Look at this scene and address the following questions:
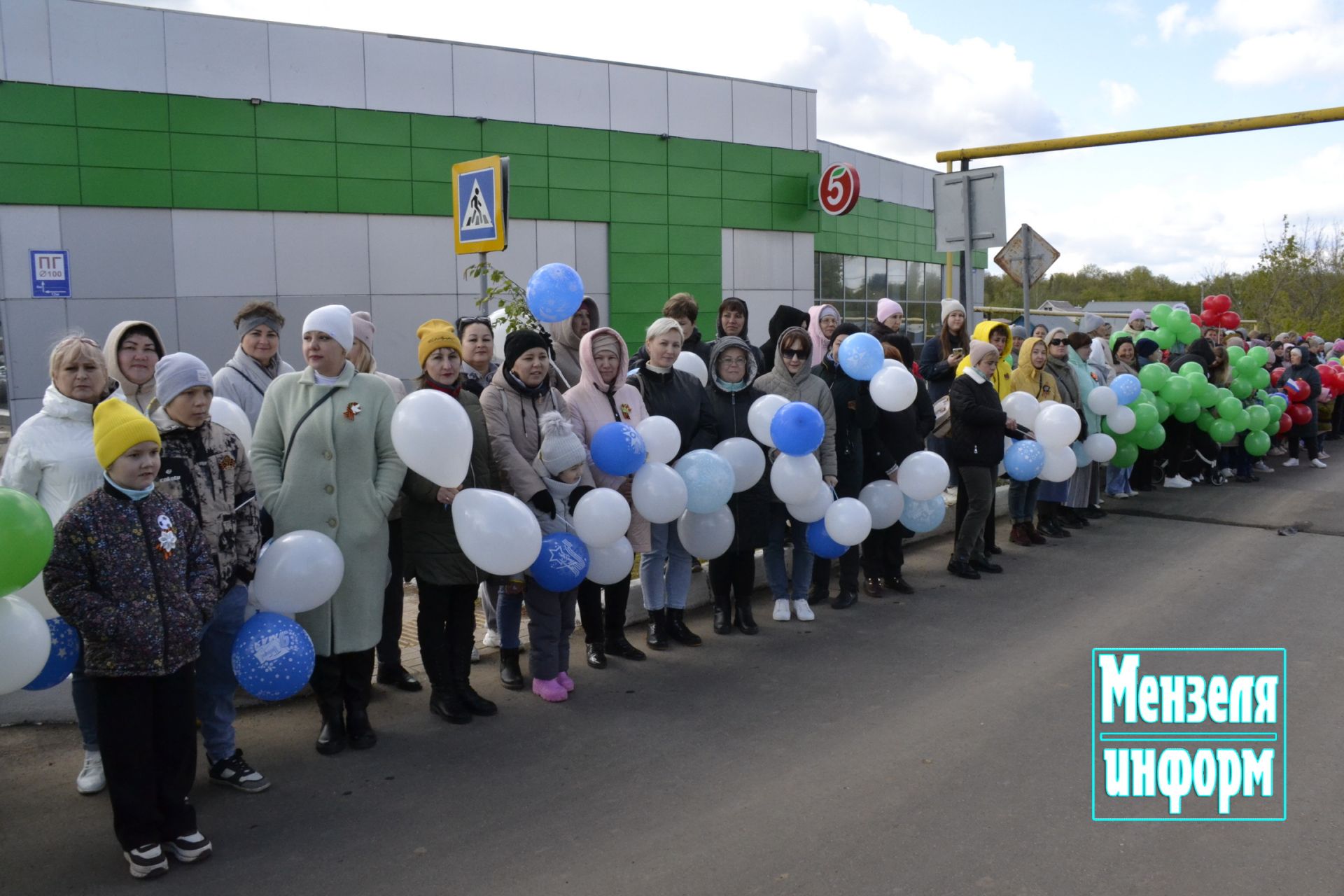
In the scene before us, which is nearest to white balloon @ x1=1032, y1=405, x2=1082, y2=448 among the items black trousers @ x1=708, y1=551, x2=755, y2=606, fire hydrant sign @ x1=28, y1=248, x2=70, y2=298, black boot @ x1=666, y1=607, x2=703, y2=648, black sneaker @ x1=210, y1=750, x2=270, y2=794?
black trousers @ x1=708, y1=551, x2=755, y2=606

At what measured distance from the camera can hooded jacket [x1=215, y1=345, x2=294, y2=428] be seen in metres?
5.40

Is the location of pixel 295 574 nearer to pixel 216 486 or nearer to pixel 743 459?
pixel 216 486

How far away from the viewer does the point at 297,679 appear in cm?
439

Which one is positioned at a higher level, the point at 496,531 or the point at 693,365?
the point at 693,365

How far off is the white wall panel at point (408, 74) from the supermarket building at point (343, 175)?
1.3 inches

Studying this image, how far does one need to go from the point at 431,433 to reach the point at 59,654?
1.70 m

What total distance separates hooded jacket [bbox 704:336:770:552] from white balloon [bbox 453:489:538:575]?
209 cm

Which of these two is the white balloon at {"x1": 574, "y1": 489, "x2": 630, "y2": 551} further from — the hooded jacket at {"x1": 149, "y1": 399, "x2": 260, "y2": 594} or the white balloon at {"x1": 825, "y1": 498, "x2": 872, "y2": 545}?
the white balloon at {"x1": 825, "y1": 498, "x2": 872, "y2": 545}

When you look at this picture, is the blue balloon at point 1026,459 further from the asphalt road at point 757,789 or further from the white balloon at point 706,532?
the white balloon at point 706,532

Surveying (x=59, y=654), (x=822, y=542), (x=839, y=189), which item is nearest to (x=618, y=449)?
Answer: (x=822, y=542)

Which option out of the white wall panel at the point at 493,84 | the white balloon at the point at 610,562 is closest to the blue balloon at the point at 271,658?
the white balloon at the point at 610,562

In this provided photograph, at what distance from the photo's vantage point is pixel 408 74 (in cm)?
1686

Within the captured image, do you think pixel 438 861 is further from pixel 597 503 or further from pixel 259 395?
pixel 259 395

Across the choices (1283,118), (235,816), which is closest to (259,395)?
(235,816)
